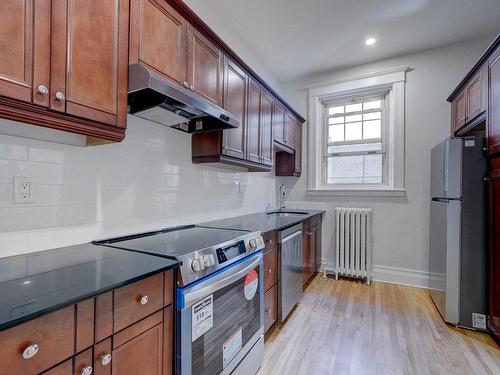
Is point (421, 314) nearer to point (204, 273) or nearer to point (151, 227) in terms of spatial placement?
point (204, 273)

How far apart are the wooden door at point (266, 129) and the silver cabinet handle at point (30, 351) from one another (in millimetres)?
2319

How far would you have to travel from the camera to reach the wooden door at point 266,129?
2793 millimetres


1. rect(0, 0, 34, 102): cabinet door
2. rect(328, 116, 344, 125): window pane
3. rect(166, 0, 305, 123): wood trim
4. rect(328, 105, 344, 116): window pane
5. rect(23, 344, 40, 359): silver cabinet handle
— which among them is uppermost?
rect(328, 105, 344, 116): window pane

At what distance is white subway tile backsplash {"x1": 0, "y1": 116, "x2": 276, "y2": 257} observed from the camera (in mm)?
1212

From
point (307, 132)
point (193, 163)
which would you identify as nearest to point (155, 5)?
point (193, 163)

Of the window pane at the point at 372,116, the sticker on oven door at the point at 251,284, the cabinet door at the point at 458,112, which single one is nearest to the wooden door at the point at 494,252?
the cabinet door at the point at 458,112

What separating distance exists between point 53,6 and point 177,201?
4.57 feet

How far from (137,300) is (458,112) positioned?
3622 mm

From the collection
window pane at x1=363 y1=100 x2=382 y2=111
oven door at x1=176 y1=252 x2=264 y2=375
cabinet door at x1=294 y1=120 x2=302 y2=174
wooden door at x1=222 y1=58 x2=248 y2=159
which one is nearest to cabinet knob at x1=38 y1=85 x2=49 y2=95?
oven door at x1=176 y1=252 x2=264 y2=375

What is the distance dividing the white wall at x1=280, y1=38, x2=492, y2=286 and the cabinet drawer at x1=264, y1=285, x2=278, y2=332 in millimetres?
1955

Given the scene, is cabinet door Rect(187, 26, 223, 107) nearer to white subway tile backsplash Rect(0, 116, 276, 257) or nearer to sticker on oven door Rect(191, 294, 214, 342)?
white subway tile backsplash Rect(0, 116, 276, 257)

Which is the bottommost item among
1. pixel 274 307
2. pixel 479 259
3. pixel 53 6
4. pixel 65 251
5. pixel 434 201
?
pixel 274 307

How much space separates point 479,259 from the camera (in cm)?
228

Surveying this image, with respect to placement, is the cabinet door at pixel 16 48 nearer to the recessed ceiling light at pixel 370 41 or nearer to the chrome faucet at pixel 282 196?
the recessed ceiling light at pixel 370 41
